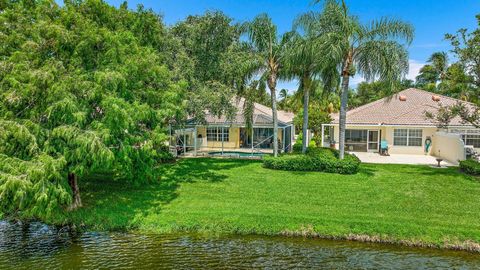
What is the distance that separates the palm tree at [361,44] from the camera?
17312 millimetres

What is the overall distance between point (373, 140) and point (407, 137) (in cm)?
275

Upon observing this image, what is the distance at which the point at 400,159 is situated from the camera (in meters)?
24.1

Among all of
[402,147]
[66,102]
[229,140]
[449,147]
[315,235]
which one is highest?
[66,102]

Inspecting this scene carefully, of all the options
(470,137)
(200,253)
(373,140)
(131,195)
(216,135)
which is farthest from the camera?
(216,135)

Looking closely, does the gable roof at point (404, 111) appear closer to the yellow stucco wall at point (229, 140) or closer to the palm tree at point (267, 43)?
the yellow stucco wall at point (229, 140)

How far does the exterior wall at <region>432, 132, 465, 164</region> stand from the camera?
21938mm

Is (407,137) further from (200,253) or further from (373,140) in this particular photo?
(200,253)

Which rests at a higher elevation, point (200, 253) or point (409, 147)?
point (409, 147)

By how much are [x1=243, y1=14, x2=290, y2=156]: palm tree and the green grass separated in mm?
6628

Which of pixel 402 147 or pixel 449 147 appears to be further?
pixel 402 147

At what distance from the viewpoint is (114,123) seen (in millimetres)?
11188

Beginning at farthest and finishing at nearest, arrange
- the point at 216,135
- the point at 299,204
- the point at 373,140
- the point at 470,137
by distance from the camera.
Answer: the point at 216,135
the point at 373,140
the point at 470,137
the point at 299,204

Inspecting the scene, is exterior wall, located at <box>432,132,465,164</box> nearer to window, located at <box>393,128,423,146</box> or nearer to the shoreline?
window, located at <box>393,128,423,146</box>

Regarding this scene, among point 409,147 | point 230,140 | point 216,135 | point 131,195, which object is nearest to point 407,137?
point 409,147
